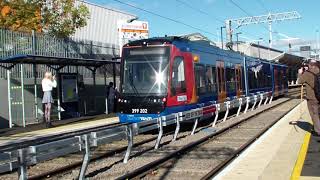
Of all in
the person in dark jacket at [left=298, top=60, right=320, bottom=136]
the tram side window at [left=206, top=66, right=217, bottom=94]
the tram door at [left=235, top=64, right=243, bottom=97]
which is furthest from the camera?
the tram door at [left=235, top=64, right=243, bottom=97]

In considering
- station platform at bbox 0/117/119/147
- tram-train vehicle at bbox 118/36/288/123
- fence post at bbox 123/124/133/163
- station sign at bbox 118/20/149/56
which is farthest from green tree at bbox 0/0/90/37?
fence post at bbox 123/124/133/163

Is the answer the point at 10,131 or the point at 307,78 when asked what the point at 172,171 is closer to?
the point at 307,78

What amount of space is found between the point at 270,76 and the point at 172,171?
28.4 metres

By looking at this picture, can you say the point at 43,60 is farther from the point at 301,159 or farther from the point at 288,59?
the point at 288,59

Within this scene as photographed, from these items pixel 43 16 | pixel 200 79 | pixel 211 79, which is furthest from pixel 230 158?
pixel 43 16

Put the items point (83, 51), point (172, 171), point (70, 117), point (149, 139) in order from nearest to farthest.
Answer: point (172, 171) → point (149, 139) → point (70, 117) → point (83, 51)

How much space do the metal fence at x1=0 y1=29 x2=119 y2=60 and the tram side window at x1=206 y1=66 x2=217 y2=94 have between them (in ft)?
28.5

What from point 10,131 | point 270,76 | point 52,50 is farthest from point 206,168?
point 270,76

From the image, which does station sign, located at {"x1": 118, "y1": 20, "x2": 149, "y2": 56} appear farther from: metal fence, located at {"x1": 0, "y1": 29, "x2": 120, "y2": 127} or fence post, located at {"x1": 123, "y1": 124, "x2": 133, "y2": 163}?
fence post, located at {"x1": 123, "y1": 124, "x2": 133, "y2": 163}

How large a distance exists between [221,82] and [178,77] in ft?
19.0

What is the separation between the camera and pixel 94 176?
9578 mm

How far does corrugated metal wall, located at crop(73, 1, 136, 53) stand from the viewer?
130 ft

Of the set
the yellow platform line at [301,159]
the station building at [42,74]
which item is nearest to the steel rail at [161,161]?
the yellow platform line at [301,159]

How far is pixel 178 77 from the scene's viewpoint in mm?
17531
